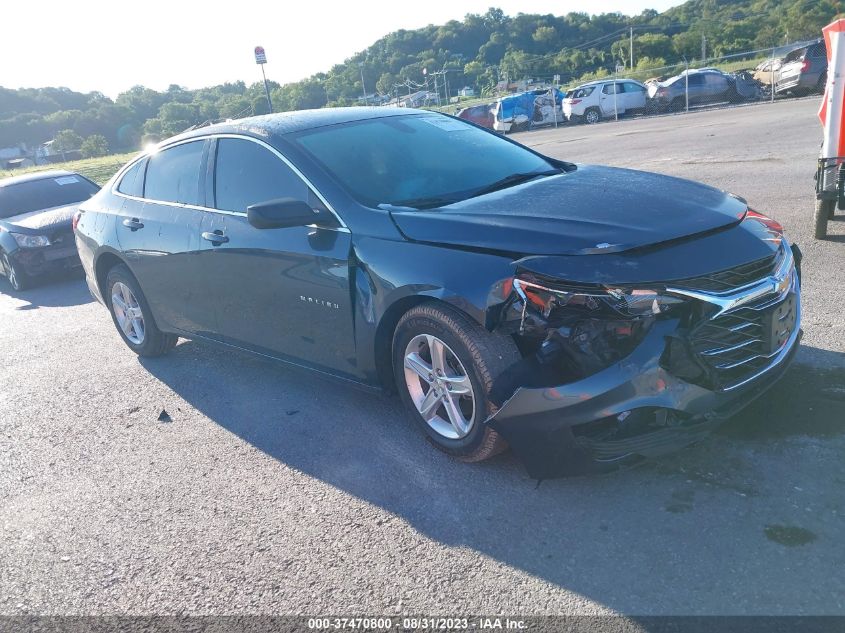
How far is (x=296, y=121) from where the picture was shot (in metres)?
4.83

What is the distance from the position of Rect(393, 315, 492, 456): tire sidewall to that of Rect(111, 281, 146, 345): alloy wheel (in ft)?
9.86

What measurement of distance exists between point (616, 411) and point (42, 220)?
9.87 metres

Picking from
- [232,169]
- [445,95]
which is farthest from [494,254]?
[445,95]

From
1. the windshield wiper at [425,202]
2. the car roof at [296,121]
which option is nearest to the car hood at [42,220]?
the car roof at [296,121]

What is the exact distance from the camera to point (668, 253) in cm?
315

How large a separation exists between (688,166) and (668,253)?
9938mm

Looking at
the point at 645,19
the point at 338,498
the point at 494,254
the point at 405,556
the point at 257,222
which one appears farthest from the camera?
the point at 645,19

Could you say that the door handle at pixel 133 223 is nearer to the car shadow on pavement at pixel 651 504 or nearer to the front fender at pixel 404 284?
the car shadow on pavement at pixel 651 504

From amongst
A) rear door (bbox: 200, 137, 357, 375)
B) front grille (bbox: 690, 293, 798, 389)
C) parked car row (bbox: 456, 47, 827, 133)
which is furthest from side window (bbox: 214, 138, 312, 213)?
parked car row (bbox: 456, 47, 827, 133)

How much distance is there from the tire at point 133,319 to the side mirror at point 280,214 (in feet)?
7.46

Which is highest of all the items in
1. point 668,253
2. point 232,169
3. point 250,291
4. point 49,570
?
point 232,169

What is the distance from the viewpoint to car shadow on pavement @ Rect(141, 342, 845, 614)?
2656 mm

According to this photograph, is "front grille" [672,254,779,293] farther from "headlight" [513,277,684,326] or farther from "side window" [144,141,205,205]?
"side window" [144,141,205,205]

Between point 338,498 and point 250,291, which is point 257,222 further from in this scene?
point 338,498
